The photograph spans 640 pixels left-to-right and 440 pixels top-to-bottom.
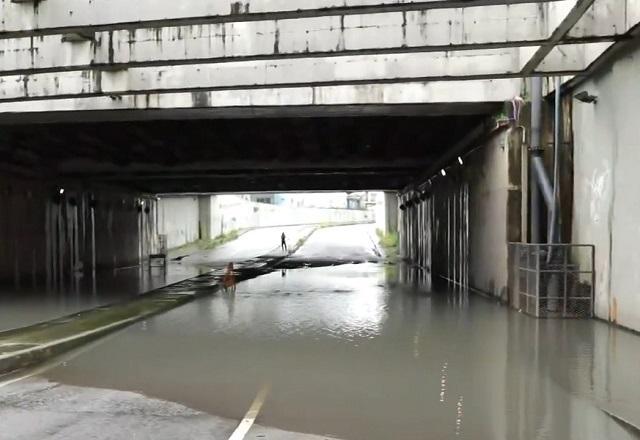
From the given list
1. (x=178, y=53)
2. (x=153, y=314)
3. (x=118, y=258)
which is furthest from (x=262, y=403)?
(x=118, y=258)

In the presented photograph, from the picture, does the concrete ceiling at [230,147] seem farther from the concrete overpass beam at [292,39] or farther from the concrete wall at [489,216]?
the concrete overpass beam at [292,39]

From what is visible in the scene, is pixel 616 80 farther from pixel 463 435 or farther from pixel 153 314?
pixel 153 314

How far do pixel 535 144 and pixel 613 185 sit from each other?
3017 mm

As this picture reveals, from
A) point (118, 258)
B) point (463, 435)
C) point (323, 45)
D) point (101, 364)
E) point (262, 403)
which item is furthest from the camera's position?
point (118, 258)

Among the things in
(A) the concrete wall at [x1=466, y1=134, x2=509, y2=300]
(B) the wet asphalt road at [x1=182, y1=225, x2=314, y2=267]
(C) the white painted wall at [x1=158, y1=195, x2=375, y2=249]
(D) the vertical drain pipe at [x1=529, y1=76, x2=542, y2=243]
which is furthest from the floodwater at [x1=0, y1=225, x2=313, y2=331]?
(C) the white painted wall at [x1=158, y1=195, x2=375, y2=249]

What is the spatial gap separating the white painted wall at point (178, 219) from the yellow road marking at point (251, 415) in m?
40.7

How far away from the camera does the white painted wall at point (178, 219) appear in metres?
48.4

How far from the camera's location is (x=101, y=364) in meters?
8.91

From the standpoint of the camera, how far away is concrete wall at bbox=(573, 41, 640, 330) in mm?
10664

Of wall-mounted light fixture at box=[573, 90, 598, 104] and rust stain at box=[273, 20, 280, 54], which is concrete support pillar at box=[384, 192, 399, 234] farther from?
rust stain at box=[273, 20, 280, 54]

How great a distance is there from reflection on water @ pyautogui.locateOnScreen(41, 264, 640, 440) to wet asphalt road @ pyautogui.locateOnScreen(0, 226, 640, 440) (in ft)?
0.07

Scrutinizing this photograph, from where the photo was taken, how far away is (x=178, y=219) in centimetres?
5159

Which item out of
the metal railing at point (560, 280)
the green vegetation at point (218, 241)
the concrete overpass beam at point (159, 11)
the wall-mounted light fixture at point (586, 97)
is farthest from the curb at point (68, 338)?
the green vegetation at point (218, 241)

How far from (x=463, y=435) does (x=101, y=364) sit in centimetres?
535
